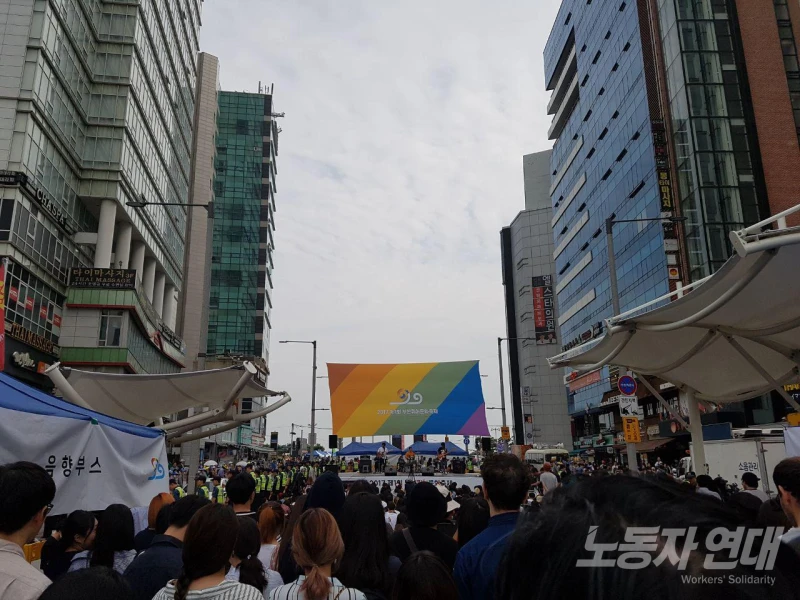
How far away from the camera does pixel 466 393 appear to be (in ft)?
64.2

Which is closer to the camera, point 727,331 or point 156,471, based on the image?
point 156,471

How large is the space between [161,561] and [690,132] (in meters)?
53.2

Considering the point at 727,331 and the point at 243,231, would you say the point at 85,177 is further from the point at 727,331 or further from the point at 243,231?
the point at 243,231

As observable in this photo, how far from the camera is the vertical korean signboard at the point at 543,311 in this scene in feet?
338

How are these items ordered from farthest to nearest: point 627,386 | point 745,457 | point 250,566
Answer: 1. point 745,457
2. point 627,386
3. point 250,566

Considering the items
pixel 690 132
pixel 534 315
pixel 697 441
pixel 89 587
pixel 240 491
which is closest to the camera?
pixel 89 587

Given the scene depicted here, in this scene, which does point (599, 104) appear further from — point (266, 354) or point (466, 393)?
point (266, 354)

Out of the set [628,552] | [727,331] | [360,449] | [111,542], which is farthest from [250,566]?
[360,449]

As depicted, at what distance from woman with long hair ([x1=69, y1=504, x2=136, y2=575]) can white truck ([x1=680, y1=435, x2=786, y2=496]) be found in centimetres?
1447

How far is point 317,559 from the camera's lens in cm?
350

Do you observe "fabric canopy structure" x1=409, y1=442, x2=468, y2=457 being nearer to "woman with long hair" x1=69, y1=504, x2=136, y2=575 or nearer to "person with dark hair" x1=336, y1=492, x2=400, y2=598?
"woman with long hair" x1=69, y1=504, x2=136, y2=575

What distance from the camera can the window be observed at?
3619 cm

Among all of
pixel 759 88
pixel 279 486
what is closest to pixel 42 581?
pixel 279 486

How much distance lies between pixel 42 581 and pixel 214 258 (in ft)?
331
